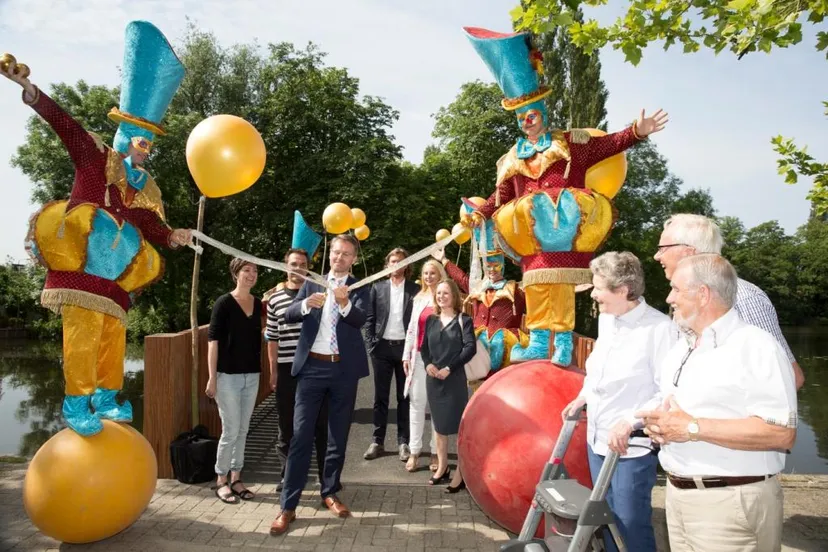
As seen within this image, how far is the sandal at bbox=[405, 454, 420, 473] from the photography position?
17.4 ft

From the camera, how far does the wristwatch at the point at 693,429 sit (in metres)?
1.95

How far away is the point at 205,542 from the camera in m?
3.78

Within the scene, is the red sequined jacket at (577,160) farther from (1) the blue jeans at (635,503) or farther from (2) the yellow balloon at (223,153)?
(2) the yellow balloon at (223,153)

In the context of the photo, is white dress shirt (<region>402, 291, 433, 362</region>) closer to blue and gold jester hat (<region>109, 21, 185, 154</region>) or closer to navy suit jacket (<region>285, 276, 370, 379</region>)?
navy suit jacket (<region>285, 276, 370, 379</region>)

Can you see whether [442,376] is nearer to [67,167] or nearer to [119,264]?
[119,264]

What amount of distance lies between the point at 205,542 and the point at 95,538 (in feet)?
2.23

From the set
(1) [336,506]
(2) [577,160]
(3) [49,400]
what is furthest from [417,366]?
(3) [49,400]

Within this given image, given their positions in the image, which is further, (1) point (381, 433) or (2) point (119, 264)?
(1) point (381, 433)

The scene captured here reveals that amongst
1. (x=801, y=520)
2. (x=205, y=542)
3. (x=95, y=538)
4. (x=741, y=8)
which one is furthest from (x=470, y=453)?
(x=741, y=8)

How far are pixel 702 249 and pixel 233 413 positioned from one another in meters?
3.59

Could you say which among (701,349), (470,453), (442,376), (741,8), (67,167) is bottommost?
(470,453)

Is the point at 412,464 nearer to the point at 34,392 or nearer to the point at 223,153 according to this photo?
the point at 223,153

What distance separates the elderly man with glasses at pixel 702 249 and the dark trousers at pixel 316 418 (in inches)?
90.6

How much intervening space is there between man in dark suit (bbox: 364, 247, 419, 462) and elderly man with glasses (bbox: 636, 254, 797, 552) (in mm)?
3748
